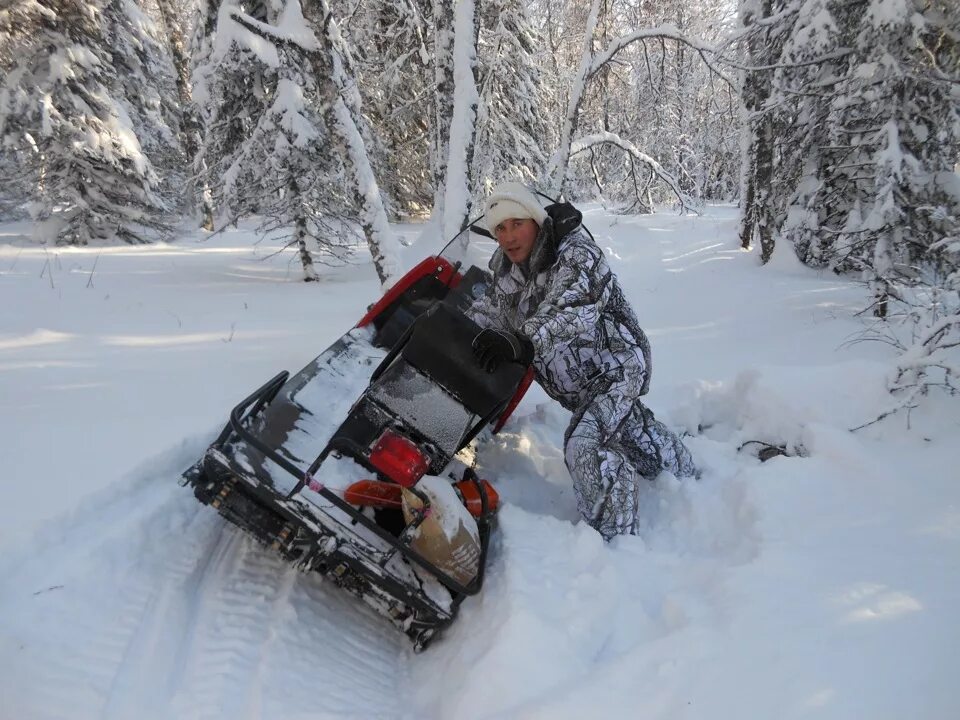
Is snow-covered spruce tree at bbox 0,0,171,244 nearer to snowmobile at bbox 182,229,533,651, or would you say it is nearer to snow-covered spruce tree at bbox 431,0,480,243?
snow-covered spruce tree at bbox 431,0,480,243

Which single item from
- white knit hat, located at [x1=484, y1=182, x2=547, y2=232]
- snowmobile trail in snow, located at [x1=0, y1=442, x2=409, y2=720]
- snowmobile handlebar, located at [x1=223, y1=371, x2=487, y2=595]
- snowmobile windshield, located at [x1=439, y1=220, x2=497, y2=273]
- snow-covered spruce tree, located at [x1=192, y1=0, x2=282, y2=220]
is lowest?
snowmobile trail in snow, located at [x1=0, y1=442, x2=409, y2=720]

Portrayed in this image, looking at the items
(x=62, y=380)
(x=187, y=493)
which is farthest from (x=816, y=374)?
(x=62, y=380)

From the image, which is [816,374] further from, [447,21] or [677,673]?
[447,21]

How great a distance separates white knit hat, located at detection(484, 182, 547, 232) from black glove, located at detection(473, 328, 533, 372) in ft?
2.89

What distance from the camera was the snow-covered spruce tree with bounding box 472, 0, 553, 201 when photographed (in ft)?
37.5

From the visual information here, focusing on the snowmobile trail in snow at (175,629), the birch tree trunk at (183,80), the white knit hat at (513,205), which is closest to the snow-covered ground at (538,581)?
the snowmobile trail in snow at (175,629)

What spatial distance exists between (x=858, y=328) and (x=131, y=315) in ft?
25.8

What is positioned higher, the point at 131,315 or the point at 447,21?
the point at 447,21

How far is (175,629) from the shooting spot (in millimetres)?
2291

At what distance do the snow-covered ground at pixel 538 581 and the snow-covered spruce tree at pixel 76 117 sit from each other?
10839 mm

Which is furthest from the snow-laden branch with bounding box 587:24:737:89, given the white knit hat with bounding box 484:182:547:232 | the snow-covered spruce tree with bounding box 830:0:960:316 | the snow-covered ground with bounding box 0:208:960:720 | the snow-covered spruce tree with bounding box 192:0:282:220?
the white knit hat with bounding box 484:182:547:232

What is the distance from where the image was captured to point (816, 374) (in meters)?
4.14

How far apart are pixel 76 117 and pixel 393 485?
1444 cm

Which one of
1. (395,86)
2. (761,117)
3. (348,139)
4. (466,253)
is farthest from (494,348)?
(395,86)
